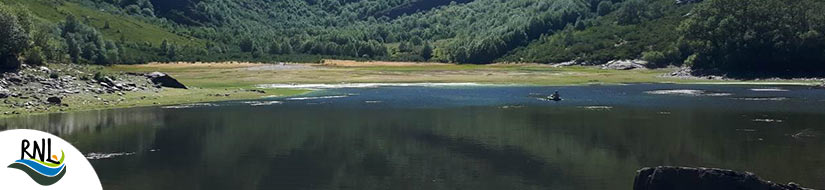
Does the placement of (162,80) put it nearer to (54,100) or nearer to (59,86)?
(59,86)

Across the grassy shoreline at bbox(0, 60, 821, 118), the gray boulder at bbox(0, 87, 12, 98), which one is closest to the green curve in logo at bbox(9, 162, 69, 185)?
the gray boulder at bbox(0, 87, 12, 98)

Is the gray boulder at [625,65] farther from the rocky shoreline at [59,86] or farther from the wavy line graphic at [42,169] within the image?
the wavy line graphic at [42,169]

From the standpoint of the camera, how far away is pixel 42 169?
72.0 ft

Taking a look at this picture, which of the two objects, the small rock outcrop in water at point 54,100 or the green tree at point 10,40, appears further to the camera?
the green tree at point 10,40

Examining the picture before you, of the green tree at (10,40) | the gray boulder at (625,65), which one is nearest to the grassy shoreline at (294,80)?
the green tree at (10,40)

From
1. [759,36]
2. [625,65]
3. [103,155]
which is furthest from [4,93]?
[625,65]

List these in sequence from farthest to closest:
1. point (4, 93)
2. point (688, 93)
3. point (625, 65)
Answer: point (625, 65) < point (688, 93) < point (4, 93)

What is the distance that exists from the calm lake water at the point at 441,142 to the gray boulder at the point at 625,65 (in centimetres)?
9944

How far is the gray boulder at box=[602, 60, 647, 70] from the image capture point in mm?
187250

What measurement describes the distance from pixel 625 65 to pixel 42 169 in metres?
178

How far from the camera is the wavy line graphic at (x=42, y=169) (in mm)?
21625

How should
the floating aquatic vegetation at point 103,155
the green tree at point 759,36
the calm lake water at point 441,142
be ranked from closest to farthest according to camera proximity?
the calm lake water at point 441,142 → the floating aquatic vegetation at point 103,155 → the green tree at point 759,36

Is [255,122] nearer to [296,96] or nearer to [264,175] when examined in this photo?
[264,175]

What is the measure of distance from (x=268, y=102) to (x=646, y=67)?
115164 mm
